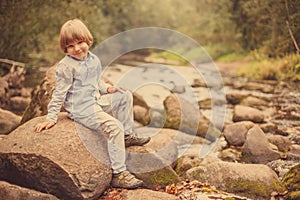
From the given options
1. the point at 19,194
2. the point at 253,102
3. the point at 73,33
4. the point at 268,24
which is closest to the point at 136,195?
the point at 19,194

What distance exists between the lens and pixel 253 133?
7.07 meters

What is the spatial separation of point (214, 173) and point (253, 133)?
1.82 m

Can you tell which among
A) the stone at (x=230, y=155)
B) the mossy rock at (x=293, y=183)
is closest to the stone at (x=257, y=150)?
the stone at (x=230, y=155)

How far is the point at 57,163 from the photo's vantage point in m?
4.51

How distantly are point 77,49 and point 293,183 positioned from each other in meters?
3.41

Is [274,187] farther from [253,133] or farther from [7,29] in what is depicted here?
[7,29]

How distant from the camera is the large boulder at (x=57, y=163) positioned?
14.9 feet

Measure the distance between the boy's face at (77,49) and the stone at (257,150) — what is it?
377 centimetres

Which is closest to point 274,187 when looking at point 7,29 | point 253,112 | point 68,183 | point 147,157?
point 147,157

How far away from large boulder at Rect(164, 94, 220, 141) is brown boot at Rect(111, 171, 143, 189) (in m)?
3.86

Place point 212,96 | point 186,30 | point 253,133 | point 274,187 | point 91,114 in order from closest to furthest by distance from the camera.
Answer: point 91,114, point 274,187, point 253,133, point 212,96, point 186,30

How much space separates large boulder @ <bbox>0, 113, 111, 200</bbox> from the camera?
14.9 ft

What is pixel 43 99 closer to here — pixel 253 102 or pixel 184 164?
pixel 184 164

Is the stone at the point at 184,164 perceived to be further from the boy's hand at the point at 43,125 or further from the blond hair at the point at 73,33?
the blond hair at the point at 73,33
